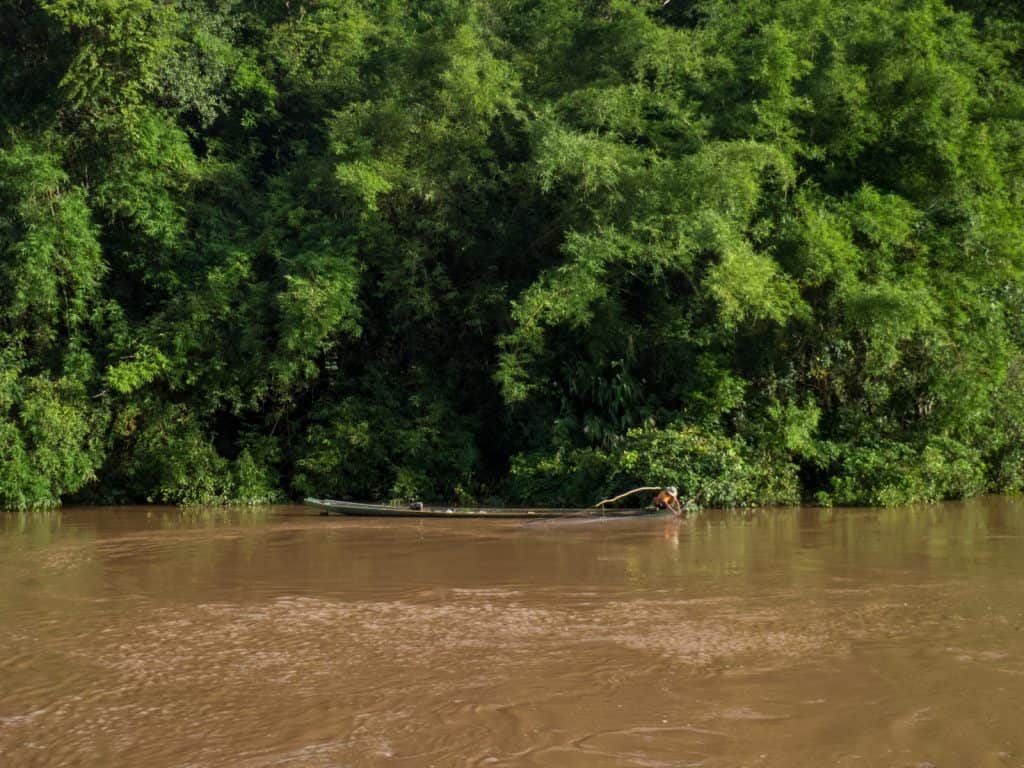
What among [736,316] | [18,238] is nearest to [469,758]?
[736,316]

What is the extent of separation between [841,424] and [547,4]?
31.9 ft

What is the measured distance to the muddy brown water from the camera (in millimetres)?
5191

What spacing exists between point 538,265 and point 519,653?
1206 cm

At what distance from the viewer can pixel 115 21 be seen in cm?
1795

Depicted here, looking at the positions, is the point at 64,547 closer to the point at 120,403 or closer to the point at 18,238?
the point at 120,403

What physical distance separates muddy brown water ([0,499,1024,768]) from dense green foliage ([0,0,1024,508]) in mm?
4526

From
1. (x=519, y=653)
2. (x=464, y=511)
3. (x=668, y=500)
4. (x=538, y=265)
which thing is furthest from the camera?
(x=538, y=265)

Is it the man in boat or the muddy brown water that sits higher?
the man in boat

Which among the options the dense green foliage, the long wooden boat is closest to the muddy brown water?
the long wooden boat

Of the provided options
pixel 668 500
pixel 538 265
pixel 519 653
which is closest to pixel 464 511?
pixel 668 500

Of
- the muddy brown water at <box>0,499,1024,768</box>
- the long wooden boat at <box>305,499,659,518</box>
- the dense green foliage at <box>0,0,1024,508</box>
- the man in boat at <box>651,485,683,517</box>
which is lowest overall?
the muddy brown water at <box>0,499,1024,768</box>

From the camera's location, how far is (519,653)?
22.5 ft

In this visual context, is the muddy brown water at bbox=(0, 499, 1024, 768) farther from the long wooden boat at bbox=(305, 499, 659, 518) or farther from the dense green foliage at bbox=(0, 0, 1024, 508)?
the dense green foliage at bbox=(0, 0, 1024, 508)

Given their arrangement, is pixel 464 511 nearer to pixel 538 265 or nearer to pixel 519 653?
pixel 538 265
